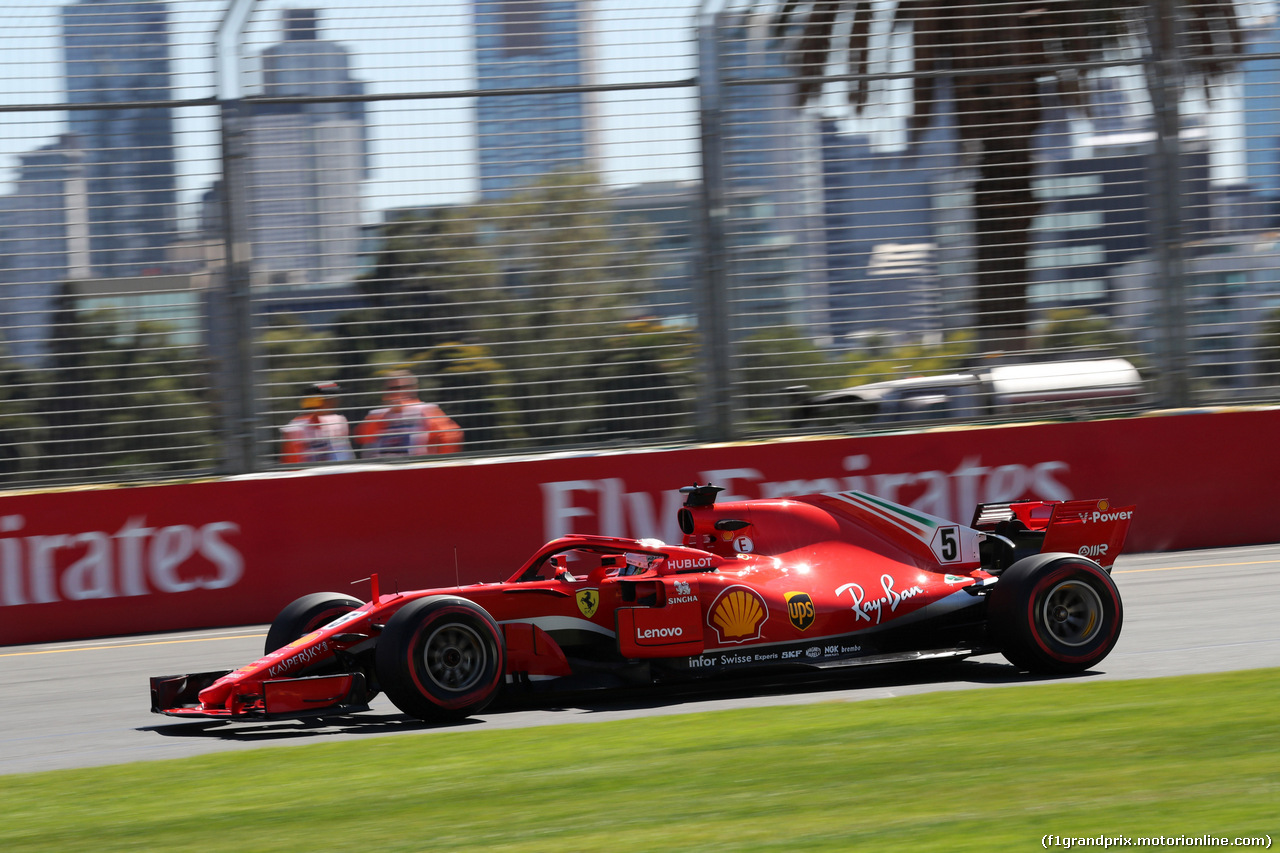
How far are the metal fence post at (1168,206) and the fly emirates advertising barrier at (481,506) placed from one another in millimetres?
644

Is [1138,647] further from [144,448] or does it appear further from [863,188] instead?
[144,448]

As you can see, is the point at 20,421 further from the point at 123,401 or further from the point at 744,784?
the point at 744,784

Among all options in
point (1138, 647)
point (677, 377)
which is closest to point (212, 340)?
point (677, 377)

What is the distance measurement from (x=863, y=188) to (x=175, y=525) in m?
6.33

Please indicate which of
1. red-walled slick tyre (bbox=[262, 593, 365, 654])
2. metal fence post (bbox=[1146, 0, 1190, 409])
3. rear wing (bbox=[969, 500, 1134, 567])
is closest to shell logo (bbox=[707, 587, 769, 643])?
rear wing (bbox=[969, 500, 1134, 567])

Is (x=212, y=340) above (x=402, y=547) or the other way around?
above

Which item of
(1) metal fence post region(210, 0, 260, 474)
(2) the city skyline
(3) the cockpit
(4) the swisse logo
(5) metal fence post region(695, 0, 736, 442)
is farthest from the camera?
(5) metal fence post region(695, 0, 736, 442)

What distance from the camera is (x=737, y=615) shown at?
7422mm

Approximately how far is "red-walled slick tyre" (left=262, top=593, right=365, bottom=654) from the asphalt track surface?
1.57ft

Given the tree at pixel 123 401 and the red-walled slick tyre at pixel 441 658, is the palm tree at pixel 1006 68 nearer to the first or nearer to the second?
the tree at pixel 123 401

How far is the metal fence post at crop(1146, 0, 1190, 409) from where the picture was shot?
1338 centimetres

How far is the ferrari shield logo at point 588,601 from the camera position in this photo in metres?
7.39

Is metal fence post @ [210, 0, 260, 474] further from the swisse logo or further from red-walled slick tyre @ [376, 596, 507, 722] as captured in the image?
the swisse logo

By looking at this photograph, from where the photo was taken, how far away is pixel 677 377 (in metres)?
12.7
